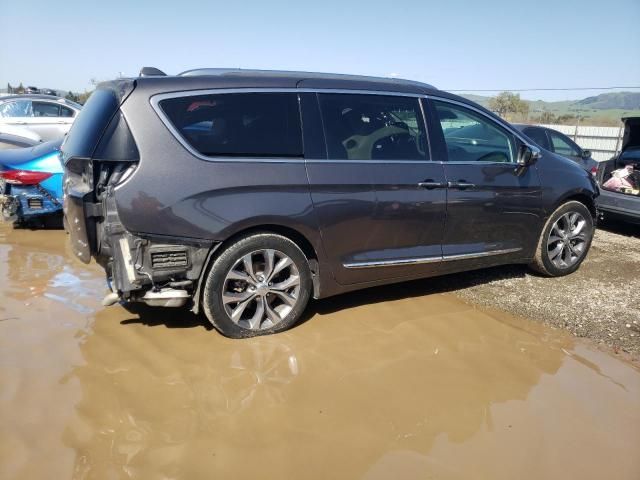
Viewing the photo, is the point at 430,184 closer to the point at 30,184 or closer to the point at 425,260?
the point at 425,260

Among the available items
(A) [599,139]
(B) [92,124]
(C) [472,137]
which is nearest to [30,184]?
(B) [92,124]

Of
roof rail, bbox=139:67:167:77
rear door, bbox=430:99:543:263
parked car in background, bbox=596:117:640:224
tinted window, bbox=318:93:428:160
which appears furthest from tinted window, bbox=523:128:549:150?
roof rail, bbox=139:67:167:77

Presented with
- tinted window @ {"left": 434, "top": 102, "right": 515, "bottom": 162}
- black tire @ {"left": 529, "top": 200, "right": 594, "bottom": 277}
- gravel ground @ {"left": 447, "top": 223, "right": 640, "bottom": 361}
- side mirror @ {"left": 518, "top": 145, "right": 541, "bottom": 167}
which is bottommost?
gravel ground @ {"left": 447, "top": 223, "right": 640, "bottom": 361}

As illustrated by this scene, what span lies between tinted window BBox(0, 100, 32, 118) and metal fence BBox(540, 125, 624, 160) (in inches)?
643

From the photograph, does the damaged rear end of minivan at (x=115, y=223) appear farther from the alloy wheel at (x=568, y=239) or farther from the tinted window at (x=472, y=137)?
the alloy wheel at (x=568, y=239)

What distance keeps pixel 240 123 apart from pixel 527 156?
268 centimetres

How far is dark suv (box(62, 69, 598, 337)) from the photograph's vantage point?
309 centimetres

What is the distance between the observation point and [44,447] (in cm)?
234

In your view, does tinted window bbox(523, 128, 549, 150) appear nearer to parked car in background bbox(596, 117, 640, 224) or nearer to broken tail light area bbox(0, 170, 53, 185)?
parked car in background bbox(596, 117, 640, 224)

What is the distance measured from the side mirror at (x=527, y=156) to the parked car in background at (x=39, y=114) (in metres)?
10.7

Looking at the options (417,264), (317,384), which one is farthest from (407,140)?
(317,384)

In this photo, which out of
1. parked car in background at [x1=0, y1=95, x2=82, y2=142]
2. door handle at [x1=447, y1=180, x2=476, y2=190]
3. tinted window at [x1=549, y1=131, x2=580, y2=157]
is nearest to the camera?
door handle at [x1=447, y1=180, x2=476, y2=190]

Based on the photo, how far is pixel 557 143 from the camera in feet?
28.8

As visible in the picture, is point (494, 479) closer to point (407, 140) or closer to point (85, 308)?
point (407, 140)
